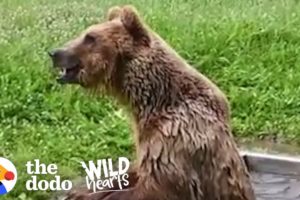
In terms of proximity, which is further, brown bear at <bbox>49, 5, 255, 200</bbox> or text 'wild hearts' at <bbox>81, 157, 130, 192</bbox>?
text 'wild hearts' at <bbox>81, 157, 130, 192</bbox>

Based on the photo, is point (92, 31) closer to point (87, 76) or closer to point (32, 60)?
point (87, 76)

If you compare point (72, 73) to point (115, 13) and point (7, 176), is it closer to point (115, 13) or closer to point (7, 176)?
point (115, 13)

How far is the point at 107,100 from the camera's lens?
25.2 feet

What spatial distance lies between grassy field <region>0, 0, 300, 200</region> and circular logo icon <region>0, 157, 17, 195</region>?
0.19 m

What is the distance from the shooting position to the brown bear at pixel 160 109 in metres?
5.65

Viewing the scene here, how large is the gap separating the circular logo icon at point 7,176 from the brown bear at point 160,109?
1.05 m

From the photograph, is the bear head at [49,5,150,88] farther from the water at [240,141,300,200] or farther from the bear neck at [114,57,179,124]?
the water at [240,141,300,200]

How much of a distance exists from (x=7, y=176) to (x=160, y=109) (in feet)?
5.26

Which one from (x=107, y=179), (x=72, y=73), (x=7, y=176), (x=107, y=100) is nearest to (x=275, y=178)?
(x=107, y=100)

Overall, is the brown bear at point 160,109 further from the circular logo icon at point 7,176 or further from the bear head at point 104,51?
the circular logo icon at point 7,176

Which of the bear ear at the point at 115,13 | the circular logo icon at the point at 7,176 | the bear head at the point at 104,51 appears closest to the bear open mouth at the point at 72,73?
the bear head at the point at 104,51

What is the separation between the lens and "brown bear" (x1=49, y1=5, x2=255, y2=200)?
5648mm

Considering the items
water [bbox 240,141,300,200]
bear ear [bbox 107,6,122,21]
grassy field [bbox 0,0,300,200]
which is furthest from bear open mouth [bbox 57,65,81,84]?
water [bbox 240,141,300,200]

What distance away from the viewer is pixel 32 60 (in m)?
9.60
